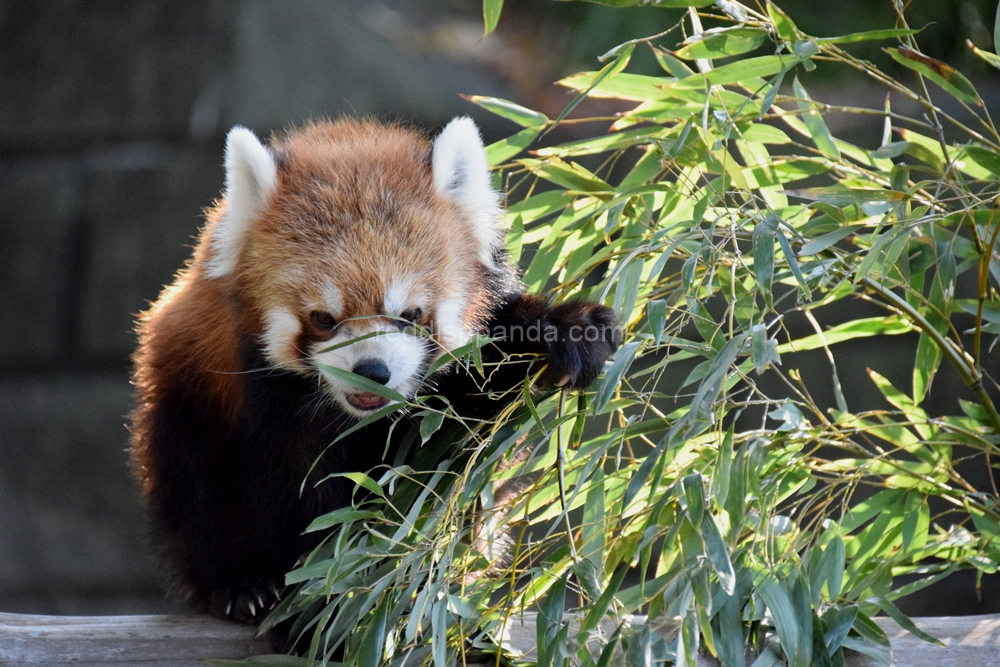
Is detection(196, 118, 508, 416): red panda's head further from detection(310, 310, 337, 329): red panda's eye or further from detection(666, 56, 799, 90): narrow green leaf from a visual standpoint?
detection(666, 56, 799, 90): narrow green leaf

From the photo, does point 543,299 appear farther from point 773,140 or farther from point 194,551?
point 194,551

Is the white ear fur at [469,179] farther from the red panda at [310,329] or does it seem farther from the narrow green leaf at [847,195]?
the narrow green leaf at [847,195]

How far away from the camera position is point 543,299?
180 cm

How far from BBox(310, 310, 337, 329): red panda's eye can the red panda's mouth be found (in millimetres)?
131

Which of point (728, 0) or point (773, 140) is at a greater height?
point (728, 0)

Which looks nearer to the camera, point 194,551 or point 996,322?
point 996,322

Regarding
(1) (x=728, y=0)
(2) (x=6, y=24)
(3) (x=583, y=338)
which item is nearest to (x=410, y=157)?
(3) (x=583, y=338)

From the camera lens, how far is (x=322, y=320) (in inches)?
65.3

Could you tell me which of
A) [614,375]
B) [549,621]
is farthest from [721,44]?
[549,621]

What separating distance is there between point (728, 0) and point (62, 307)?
10.5 feet

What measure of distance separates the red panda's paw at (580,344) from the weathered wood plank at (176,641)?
1.53ft

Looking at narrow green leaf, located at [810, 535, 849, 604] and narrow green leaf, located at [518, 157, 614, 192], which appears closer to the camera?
narrow green leaf, located at [810, 535, 849, 604]

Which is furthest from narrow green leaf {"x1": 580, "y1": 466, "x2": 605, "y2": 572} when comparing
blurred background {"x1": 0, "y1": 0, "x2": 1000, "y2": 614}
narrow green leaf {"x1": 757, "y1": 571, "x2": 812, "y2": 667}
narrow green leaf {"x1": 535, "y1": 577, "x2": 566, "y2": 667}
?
blurred background {"x1": 0, "y1": 0, "x2": 1000, "y2": 614}

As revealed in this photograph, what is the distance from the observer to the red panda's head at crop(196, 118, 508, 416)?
1644 mm
